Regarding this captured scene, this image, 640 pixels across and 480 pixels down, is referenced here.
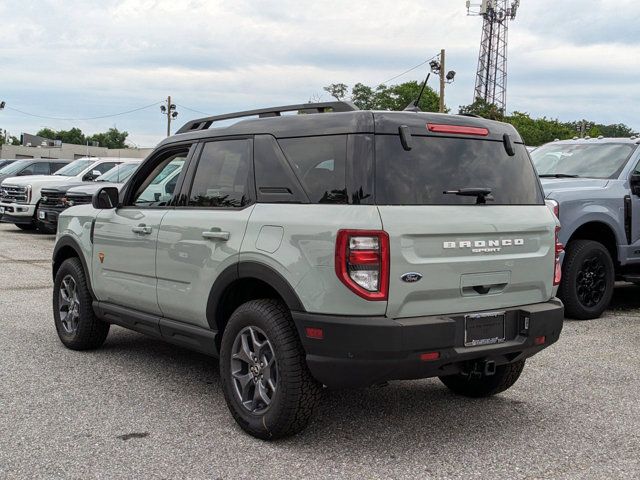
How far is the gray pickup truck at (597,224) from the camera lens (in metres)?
8.01

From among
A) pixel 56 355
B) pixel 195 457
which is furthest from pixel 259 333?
pixel 56 355

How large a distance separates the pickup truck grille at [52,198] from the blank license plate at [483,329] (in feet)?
42.9

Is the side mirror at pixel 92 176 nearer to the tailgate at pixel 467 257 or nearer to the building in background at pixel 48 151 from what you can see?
the tailgate at pixel 467 257

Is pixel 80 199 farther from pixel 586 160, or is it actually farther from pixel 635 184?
pixel 635 184

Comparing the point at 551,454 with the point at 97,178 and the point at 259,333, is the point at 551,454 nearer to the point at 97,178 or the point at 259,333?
the point at 259,333

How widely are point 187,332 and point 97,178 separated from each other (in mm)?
12388

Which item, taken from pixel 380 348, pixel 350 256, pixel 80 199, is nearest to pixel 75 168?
pixel 80 199

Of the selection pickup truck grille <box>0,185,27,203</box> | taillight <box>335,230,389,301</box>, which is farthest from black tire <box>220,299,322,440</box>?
pickup truck grille <box>0,185,27,203</box>

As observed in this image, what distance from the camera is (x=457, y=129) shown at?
4.33m

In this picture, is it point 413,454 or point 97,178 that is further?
point 97,178

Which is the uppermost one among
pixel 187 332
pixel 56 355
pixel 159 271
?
pixel 159 271

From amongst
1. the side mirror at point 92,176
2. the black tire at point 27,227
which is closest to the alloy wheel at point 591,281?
the side mirror at point 92,176

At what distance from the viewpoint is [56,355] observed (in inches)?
245

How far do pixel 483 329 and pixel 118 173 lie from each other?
13312 millimetres
